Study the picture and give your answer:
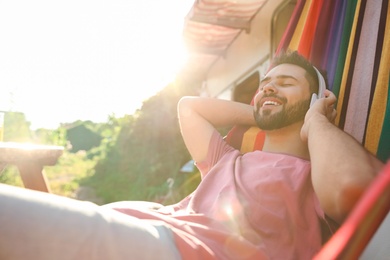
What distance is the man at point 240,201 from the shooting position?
29.5 inches

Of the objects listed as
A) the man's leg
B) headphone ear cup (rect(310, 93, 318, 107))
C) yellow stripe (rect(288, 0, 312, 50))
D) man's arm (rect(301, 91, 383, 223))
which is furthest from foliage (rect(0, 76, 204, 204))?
the man's leg

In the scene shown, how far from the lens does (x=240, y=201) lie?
1179mm

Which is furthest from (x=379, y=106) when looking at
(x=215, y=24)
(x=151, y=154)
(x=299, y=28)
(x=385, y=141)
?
(x=151, y=154)

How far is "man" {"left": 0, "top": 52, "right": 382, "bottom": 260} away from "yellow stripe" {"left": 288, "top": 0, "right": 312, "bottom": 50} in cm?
41

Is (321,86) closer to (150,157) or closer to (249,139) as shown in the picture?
(249,139)

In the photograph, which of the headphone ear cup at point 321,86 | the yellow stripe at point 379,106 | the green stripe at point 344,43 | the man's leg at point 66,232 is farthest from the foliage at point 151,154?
the man's leg at point 66,232

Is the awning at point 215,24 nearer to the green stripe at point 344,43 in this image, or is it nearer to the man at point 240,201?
the green stripe at point 344,43

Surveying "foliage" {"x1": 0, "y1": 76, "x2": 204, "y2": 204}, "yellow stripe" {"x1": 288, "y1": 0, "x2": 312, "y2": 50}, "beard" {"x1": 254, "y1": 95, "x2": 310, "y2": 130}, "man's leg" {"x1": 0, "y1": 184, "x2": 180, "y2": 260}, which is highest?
"yellow stripe" {"x1": 288, "y1": 0, "x2": 312, "y2": 50}

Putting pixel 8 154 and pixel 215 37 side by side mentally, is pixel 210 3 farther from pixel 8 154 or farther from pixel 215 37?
pixel 8 154

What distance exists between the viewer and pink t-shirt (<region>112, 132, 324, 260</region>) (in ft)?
3.26

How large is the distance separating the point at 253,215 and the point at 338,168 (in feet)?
0.99

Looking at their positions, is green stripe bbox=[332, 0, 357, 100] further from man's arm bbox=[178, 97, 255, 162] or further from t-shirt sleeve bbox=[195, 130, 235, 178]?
t-shirt sleeve bbox=[195, 130, 235, 178]

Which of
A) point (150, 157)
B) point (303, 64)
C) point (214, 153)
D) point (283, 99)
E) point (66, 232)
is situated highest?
point (303, 64)

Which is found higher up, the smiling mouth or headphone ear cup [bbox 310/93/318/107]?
headphone ear cup [bbox 310/93/318/107]
